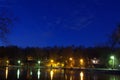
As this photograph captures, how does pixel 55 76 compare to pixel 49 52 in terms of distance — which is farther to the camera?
pixel 49 52

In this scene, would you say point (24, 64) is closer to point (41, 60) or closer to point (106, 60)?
point (41, 60)

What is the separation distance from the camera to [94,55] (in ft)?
412

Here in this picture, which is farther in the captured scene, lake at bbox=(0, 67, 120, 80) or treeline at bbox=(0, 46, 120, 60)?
treeline at bbox=(0, 46, 120, 60)

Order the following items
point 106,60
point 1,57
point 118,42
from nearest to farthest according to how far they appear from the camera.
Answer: point 118,42 → point 106,60 → point 1,57

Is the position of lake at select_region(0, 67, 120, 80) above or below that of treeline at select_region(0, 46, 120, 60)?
below

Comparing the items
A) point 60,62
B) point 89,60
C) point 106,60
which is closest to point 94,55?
point 89,60

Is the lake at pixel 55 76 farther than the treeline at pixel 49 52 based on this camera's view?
No

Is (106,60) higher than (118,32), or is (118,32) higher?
(118,32)

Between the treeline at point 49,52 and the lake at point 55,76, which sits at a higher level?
the treeline at point 49,52

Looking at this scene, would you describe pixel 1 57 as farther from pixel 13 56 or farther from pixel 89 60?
pixel 89 60

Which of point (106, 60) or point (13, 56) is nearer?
point (106, 60)

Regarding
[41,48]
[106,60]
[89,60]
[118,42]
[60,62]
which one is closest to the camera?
[118,42]

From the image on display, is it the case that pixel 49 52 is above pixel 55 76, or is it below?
above

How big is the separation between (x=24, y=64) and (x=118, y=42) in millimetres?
63105
